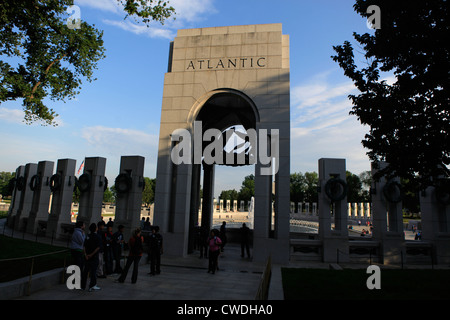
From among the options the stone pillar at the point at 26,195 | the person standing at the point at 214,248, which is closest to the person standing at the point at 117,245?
the person standing at the point at 214,248

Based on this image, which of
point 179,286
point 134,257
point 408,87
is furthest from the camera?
point 134,257

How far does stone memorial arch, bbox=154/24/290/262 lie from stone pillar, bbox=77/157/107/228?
569cm

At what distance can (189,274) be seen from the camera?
1162cm

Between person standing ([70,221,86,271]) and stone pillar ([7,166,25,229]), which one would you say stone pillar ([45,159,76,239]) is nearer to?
stone pillar ([7,166,25,229])

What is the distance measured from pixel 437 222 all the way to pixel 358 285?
1039cm

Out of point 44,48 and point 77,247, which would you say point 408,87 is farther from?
point 44,48

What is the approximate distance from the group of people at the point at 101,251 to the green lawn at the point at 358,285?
504cm

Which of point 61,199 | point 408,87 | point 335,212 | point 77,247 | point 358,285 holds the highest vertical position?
point 408,87

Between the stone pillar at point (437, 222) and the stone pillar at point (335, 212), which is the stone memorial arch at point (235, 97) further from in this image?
the stone pillar at point (437, 222)

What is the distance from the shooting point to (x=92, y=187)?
2000 centimetres

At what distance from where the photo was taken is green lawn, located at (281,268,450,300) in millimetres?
8156

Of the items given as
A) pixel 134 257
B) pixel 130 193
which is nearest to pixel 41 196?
pixel 130 193

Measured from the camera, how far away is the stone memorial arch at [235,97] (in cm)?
1548
